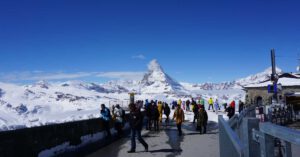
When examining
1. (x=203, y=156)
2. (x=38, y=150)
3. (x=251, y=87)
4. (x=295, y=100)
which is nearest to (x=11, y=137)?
(x=38, y=150)

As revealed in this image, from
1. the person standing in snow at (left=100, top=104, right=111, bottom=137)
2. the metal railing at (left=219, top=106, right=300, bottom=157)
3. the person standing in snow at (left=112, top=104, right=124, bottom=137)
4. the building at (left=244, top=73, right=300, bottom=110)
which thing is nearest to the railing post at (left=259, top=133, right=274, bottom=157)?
the metal railing at (left=219, top=106, right=300, bottom=157)

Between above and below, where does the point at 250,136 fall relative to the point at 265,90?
below

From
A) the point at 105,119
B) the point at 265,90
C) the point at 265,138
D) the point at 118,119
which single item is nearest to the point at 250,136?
the point at 265,138

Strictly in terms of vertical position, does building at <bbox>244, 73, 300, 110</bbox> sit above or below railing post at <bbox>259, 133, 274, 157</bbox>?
above

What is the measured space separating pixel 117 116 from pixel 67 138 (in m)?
6.05

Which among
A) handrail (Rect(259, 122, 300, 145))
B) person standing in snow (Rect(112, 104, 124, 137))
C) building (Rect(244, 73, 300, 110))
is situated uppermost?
building (Rect(244, 73, 300, 110))

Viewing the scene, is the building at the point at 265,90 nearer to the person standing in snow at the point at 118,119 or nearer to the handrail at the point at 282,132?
the person standing in snow at the point at 118,119

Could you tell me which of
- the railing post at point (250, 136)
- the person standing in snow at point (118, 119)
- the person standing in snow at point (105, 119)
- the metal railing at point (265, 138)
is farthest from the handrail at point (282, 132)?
the person standing in snow at point (118, 119)

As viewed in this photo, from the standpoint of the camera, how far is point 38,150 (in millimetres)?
11867

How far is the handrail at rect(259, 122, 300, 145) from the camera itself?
2.01 m

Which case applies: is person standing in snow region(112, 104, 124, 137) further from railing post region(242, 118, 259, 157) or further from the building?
the building

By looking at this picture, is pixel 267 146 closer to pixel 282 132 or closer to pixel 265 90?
pixel 282 132

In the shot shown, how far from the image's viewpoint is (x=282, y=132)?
7.38ft

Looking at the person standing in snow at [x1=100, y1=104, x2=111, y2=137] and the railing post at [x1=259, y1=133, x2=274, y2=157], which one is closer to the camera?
the railing post at [x1=259, y1=133, x2=274, y2=157]
